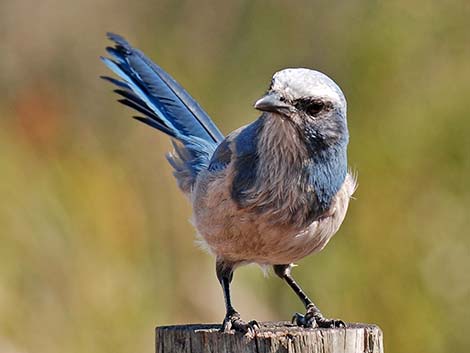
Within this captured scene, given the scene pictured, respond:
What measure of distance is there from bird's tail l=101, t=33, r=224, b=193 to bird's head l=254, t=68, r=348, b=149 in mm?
1279

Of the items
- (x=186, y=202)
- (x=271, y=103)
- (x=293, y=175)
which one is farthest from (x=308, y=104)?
(x=186, y=202)

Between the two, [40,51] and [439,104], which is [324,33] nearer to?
[439,104]

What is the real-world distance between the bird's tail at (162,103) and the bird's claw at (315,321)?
1162mm

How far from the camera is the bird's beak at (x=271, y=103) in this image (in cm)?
427

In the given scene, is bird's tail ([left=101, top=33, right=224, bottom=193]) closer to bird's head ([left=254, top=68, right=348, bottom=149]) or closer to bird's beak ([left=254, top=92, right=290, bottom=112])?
bird's head ([left=254, top=68, right=348, bottom=149])

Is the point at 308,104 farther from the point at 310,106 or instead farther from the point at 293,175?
the point at 293,175

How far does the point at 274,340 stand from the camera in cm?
412

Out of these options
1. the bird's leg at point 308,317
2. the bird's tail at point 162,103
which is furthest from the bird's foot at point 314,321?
the bird's tail at point 162,103

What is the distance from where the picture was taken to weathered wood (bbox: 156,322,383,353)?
4121 millimetres

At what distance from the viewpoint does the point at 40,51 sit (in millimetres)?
8039

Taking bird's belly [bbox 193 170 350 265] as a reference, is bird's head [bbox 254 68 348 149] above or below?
above

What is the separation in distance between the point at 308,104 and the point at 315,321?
3.13 feet

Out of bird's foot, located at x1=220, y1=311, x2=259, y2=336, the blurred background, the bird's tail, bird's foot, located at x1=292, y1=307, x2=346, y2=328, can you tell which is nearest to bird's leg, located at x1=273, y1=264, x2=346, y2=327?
bird's foot, located at x1=292, y1=307, x2=346, y2=328

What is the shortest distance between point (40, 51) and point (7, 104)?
1.83 ft
